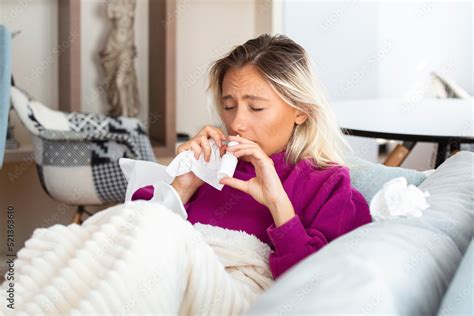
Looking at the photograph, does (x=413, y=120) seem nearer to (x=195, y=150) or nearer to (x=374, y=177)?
(x=374, y=177)

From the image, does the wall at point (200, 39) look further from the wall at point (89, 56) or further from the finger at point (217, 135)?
the finger at point (217, 135)

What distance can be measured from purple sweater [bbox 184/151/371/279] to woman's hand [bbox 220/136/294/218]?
4 cm

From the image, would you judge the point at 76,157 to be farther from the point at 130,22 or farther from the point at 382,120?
the point at 382,120

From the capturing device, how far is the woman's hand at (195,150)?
1.65 m

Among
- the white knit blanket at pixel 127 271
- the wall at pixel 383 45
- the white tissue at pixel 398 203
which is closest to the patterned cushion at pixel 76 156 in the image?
the wall at pixel 383 45

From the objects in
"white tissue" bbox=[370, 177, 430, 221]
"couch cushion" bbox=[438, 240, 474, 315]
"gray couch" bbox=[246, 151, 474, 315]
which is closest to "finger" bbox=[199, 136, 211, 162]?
"white tissue" bbox=[370, 177, 430, 221]

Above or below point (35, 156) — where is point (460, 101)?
above

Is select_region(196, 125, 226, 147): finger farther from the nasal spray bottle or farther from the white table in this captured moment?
the white table

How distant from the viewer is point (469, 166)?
61.0 inches

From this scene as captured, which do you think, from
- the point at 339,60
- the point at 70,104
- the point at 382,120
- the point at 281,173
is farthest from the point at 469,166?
the point at 339,60

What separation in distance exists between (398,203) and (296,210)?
38 cm

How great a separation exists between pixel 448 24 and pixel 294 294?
15.1ft

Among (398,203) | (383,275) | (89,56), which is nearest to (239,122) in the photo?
(398,203)

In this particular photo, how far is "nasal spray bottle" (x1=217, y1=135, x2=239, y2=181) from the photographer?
1586 mm
